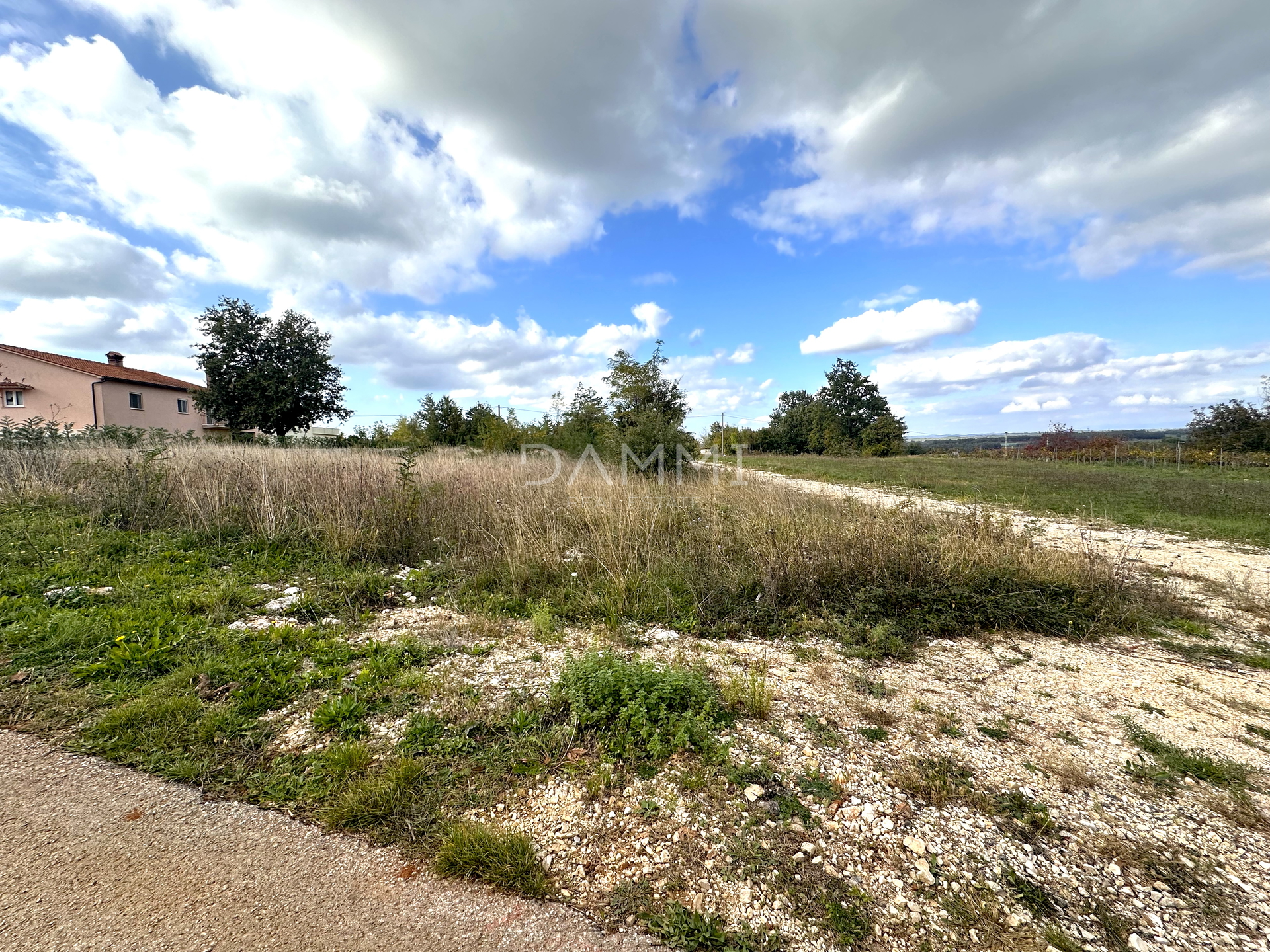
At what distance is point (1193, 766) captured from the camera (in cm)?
242

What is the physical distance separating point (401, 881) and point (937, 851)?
2.07 meters

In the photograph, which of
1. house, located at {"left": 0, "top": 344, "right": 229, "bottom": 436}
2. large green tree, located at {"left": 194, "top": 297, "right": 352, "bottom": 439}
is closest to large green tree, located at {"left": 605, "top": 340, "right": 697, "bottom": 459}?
large green tree, located at {"left": 194, "top": 297, "right": 352, "bottom": 439}

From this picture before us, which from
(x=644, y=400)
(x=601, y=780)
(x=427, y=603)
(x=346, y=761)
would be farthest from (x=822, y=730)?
(x=644, y=400)

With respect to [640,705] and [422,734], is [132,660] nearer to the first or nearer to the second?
[422,734]

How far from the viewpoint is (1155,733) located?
2729 millimetres

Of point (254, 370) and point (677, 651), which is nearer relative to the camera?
point (677, 651)

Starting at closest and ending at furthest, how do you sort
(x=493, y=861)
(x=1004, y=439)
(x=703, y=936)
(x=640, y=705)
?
(x=703, y=936)
(x=493, y=861)
(x=640, y=705)
(x=1004, y=439)

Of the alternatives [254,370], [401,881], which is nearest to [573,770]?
[401,881]

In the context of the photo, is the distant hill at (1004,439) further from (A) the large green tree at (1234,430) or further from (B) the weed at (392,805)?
(B) the weed at (392,805)

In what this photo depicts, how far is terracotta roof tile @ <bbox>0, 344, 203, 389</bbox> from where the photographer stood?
2895 centimetres

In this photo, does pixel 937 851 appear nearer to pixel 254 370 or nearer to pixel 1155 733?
pixel 1155 733

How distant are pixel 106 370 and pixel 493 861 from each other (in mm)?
45584

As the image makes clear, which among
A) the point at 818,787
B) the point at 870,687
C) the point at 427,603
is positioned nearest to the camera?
the point at 818,787

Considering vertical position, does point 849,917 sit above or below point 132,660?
below
